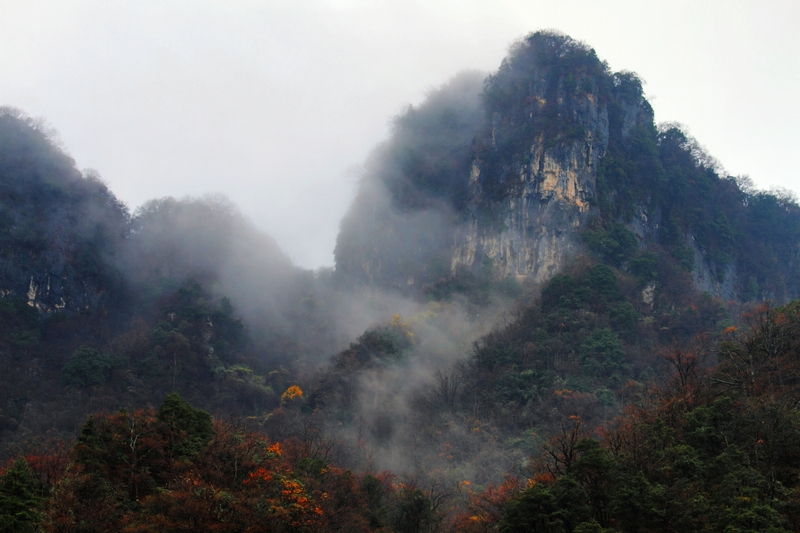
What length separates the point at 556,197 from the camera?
288ft

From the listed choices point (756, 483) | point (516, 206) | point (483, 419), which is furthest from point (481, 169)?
point (756, 483)

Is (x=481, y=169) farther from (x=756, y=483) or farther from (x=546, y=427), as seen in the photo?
(x=756, y=483)

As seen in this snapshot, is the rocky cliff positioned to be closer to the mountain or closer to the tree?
the mountain

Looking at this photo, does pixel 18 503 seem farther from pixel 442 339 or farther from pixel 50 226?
pixel 50 226

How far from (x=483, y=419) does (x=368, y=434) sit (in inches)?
385

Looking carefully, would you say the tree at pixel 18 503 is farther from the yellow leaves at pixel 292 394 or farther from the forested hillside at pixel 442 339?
the yellow leaves at pixel 292 394

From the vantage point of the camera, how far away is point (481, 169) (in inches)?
3856

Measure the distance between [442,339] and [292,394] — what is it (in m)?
17.1

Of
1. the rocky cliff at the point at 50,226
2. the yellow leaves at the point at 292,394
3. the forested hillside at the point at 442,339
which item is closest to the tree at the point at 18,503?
the forested hillside at the point at 442,339

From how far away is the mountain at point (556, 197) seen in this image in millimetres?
88000

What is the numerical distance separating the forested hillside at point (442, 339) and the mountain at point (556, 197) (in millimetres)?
373

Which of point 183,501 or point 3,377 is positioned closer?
point 183,501

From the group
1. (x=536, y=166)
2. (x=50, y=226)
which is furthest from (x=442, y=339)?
(x=50, y=226)

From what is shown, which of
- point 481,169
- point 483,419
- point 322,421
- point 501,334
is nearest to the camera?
point 483,419
